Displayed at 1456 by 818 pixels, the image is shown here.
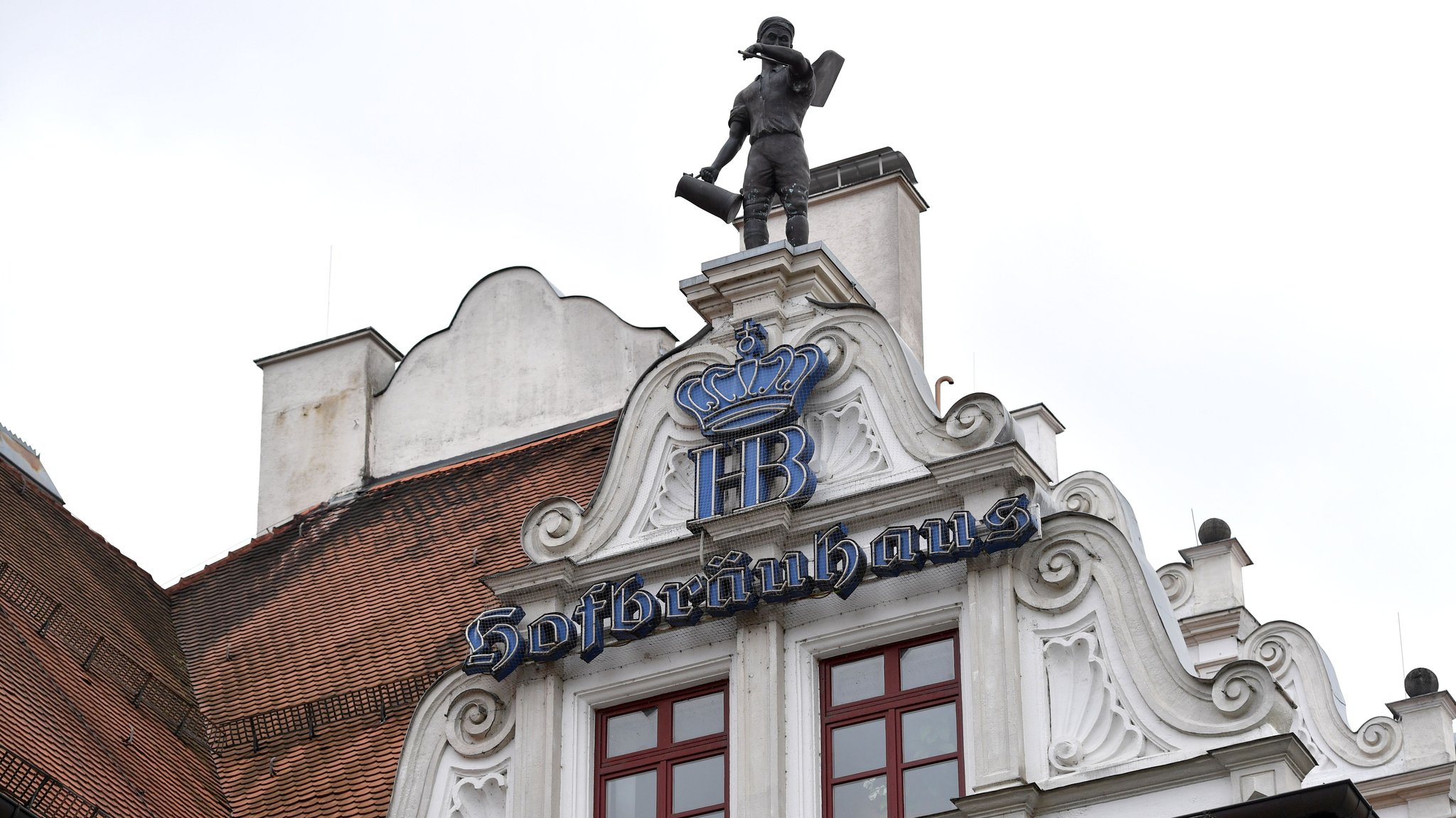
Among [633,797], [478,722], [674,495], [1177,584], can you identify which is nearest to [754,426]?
[674,495]

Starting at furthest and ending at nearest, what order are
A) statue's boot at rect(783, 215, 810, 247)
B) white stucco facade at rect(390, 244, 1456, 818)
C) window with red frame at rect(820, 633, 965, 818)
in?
statue's boot at rect(783, 215, 810, 247)
window with red frame at rect(820, 633, 965, 818)
white stucco facade at rect(390, 244, 1456, 818)

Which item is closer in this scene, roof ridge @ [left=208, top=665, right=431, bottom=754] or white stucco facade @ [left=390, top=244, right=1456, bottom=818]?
white stucco facade @ [left=390, top=244, right=1456, bottom=818]

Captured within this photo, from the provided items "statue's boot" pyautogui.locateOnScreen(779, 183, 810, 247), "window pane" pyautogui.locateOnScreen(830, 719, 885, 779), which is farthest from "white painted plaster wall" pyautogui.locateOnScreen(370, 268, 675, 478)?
"window pane" pyautogui.locateOnScreen(830, 719, 885, 779)

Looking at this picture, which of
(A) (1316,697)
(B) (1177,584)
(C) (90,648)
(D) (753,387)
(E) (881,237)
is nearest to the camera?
(D) (753,387)

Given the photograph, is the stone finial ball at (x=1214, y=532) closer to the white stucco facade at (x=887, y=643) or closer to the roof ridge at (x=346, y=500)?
the white stucco facade at (x=887, y=643)

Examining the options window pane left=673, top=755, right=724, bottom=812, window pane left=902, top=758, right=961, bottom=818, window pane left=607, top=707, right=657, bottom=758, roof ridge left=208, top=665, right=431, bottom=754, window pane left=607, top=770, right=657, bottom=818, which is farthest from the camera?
roof ridge left=208, top=665, right=431, bottom=754

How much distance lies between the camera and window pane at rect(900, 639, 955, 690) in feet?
69.5

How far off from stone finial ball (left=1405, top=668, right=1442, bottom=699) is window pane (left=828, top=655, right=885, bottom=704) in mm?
4841

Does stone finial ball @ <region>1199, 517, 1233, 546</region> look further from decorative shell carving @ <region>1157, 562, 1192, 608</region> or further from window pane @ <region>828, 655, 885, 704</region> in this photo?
window pane @ <region>828, 655, 885, 704</region>

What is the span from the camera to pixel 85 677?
24.2m

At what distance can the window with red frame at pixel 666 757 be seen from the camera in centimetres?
2153

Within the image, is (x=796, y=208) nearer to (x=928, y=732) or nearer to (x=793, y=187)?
(x=793, y=187)

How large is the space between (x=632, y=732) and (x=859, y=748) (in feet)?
6.21

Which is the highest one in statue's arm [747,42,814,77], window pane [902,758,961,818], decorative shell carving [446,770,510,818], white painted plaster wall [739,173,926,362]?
white painted plaster wall [739,173,926,362]
